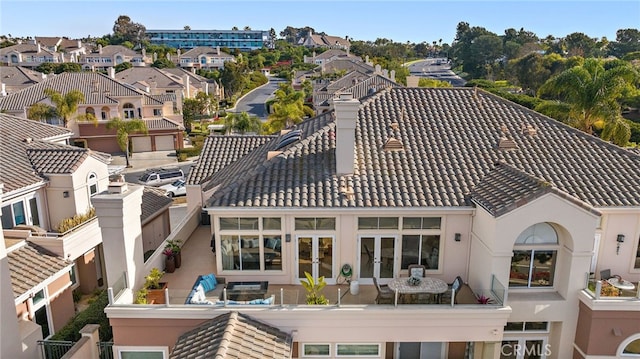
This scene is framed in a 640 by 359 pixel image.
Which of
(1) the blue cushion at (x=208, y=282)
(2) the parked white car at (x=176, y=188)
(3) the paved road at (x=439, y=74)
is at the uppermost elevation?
(3) the paved road at (x=439, y=74)

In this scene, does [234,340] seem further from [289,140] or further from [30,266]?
[30,266]

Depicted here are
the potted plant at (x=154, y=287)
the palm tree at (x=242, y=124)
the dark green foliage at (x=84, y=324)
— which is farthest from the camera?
the palm tree at (x=242, y=124)

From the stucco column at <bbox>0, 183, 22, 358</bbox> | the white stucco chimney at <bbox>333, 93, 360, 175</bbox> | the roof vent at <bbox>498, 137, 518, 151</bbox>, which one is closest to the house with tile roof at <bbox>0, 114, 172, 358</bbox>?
the stucco column at <bbox>0, 183, 22, 358</bbox>

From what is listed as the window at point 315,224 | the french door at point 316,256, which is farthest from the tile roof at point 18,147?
the french door at point 316,256

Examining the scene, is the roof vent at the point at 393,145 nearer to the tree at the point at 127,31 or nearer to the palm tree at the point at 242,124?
the palm tree at the point at 242,124

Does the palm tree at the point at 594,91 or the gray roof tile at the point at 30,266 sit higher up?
the palm tree at the point at 594,91

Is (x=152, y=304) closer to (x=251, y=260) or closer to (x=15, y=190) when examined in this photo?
(x=251, y=260)
